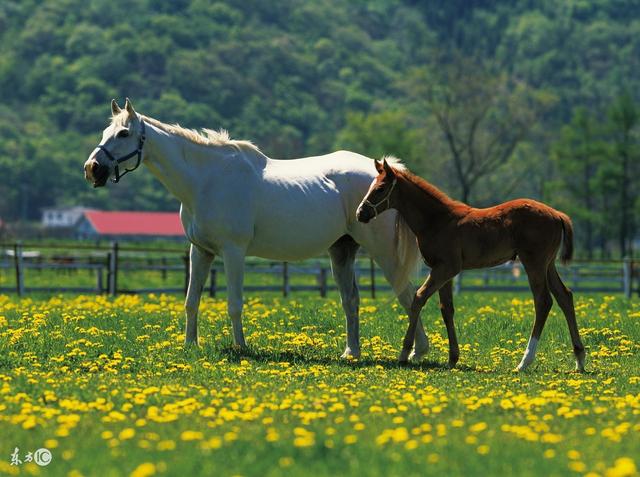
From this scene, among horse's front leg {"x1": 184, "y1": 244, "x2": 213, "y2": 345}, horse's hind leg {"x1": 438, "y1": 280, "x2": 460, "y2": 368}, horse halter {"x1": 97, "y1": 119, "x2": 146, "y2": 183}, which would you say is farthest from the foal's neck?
horse halter {"x1": 97, "y1": 119, "x2": 146, "y2": 183}

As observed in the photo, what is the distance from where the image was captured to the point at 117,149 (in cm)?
1299

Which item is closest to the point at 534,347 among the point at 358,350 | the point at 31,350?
the point at 358,350

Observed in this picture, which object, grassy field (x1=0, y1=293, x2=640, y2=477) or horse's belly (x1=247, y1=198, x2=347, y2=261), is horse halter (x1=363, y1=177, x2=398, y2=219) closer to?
horse's belly (x1=247, y1=198, x2=347, y2=261)

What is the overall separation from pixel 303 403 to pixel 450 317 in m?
3.79

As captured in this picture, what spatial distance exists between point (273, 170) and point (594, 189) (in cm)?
6162

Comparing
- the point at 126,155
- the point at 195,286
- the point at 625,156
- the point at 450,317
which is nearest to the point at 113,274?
the point at 195,286

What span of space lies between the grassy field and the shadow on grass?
47mm

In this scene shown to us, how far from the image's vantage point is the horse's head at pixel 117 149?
1277 cm

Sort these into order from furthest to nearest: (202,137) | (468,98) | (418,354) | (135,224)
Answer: (135,224) → (468,98) → (202,137) → (418,354)

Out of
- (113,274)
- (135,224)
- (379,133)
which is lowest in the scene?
(135,224)

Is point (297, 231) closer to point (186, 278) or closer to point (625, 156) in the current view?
point (186, 278)

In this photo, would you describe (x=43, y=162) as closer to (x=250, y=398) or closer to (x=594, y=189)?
(x=594, y=189)

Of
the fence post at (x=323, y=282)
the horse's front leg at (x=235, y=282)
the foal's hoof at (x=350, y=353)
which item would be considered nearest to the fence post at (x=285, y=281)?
the fence post at (x=323, y=282)

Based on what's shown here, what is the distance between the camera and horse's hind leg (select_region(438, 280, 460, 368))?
1263 centimetres
